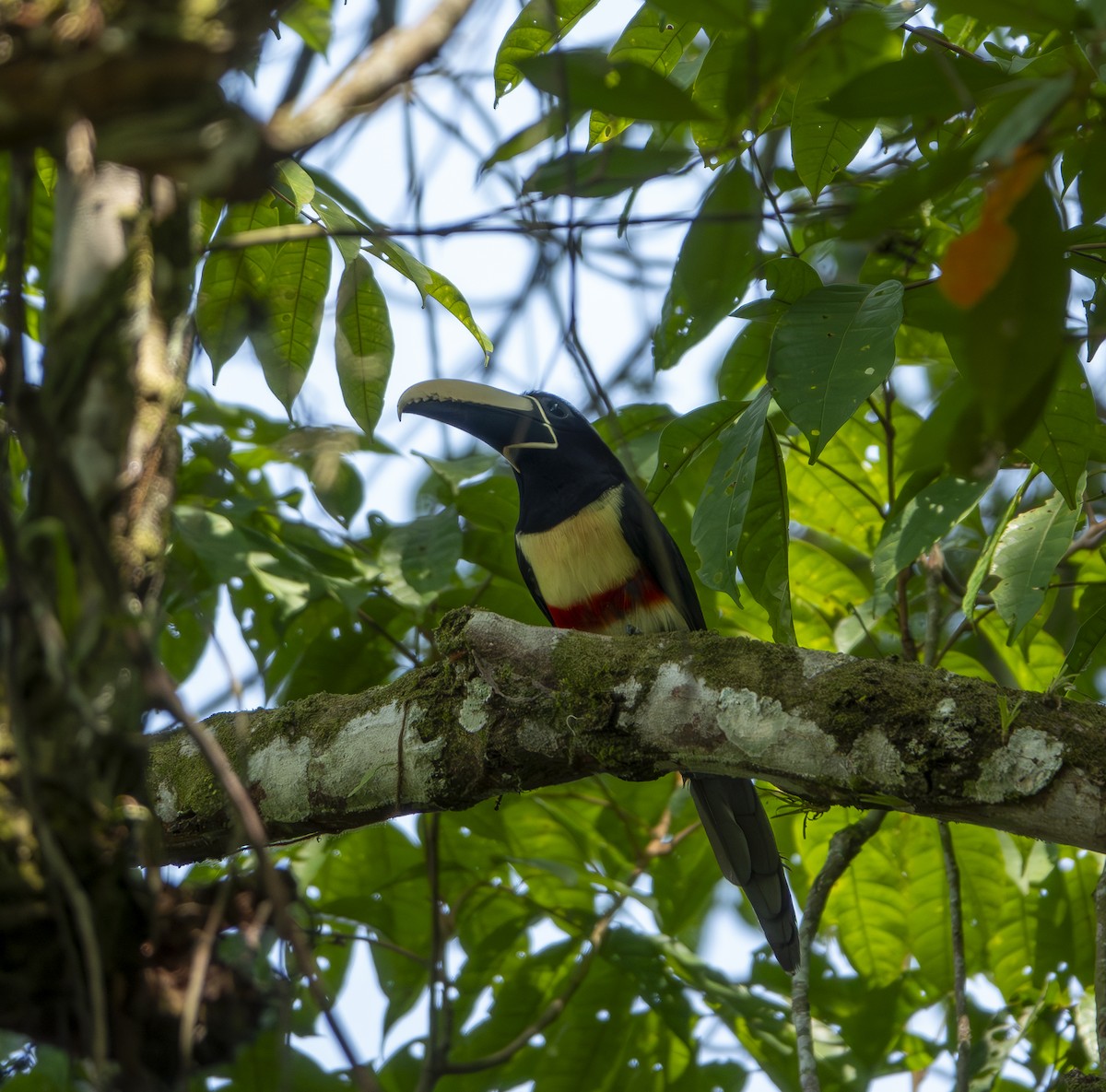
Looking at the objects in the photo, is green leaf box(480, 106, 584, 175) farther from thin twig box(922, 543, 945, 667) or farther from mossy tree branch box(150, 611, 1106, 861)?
thin twig box(922, 543, 945, 667)

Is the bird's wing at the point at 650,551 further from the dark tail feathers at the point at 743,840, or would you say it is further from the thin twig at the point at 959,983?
the thin twig at the point at 959,983

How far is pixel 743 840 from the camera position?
3.55 m

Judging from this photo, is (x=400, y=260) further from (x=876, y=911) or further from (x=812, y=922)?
(x=876, y=911)

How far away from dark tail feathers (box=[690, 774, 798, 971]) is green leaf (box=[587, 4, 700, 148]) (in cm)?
185

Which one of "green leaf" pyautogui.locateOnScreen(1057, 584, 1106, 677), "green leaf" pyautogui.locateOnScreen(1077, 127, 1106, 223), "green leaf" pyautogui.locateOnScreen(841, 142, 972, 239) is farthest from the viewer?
"green leaf" pyautogui.locateOnScreen(1057, 584, 1106, 677)

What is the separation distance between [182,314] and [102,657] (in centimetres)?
40

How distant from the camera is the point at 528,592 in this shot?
377 cm

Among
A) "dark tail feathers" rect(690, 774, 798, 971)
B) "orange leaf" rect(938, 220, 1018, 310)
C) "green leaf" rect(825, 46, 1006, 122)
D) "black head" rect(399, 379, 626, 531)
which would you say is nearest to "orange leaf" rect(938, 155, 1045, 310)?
"orange leaf" rect(938, 220, 1018, 310)

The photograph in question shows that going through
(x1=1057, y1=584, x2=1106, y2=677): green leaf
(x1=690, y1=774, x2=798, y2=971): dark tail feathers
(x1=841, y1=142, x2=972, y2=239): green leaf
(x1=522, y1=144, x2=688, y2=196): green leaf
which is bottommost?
(x1=690, y1=774, x2=798, y2=971): dark tail feathers

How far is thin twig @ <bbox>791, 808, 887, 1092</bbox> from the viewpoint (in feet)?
9.11

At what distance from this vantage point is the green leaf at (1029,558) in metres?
2.55

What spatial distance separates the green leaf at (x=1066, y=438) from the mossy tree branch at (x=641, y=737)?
52 centimetres

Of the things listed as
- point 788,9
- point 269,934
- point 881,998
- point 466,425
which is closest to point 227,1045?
point 269,934

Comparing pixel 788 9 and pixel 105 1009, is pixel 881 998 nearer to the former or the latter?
pixel 105 1009
